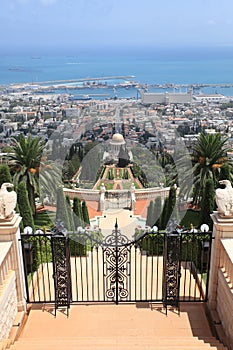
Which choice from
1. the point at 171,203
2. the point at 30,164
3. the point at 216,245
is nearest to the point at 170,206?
the point at 171,203

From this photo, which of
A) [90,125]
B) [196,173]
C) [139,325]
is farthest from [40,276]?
[90,125]

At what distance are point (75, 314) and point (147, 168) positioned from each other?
20.1m

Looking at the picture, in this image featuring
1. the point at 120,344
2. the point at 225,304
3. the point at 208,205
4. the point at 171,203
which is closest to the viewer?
the point at 120,344

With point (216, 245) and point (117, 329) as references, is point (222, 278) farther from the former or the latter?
point (117, 329)

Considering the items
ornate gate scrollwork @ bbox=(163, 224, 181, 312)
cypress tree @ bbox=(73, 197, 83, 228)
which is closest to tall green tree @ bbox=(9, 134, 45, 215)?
cypress tree @ bbox=(73, 197, 83, 228)

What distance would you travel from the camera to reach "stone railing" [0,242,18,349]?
183 inches

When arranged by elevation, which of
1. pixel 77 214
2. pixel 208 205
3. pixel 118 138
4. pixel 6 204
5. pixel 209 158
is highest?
pixel 6 204

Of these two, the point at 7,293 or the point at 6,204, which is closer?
the point at 7,293

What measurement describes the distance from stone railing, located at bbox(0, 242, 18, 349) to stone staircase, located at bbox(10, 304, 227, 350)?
0.25m

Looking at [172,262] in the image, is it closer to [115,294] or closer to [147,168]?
[115,294]

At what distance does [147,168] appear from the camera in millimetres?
25359

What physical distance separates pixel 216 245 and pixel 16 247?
124 inches

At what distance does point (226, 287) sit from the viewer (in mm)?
4977

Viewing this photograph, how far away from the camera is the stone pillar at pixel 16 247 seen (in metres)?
5.27
